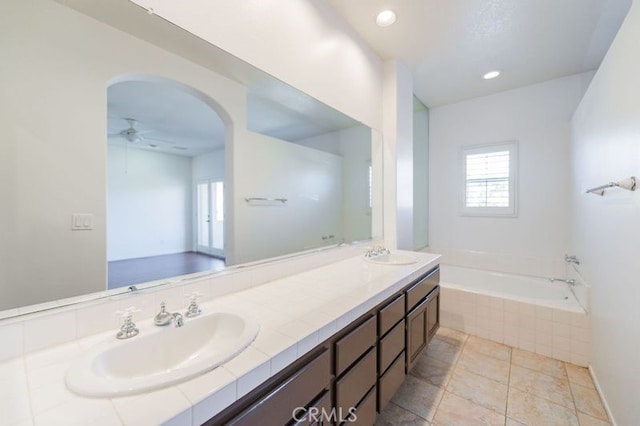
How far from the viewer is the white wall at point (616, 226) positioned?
127cm

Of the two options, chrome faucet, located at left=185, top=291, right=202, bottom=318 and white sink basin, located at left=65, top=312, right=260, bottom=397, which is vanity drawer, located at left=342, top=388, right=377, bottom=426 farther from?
chrome faucet, located at left=185, top=291, right=202, bottom=318

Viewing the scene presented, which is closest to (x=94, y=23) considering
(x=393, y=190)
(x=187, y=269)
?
(x=187, y=269)

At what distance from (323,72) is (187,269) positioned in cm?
160

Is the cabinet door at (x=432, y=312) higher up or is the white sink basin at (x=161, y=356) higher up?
the white sink basin at (x=161, y=356)

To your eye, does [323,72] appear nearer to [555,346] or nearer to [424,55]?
[424,55]

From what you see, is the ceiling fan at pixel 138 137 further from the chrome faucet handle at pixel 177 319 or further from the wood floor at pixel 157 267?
the chrome faucet handle at pixel 177 319

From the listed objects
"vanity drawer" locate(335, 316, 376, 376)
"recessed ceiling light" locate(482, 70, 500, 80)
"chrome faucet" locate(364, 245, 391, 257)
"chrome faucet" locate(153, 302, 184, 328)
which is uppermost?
"recessed ceiling light" locate(482, 70, 500, 80)

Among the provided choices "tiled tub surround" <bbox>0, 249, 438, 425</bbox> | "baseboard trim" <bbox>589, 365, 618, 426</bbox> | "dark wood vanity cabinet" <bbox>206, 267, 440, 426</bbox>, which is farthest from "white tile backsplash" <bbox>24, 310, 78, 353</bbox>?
"baseboard trim" <bbox>589, 365, 618, 426</bbox>

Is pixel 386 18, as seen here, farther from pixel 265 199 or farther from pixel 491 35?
pixel 265 199

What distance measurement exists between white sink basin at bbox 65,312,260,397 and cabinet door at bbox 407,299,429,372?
1.14m

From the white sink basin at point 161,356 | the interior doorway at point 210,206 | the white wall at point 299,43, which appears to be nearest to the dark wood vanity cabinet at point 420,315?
the white sink basin at point 161,356

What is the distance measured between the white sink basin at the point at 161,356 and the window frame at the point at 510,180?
3.53 m

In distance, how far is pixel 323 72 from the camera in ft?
6.16

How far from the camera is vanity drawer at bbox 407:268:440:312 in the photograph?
5.35 feet
